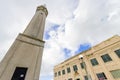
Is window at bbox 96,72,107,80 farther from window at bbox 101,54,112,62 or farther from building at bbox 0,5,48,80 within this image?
building at bbox 0,5,48,80

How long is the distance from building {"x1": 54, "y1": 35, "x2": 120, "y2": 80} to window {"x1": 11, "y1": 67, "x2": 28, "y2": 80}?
8.37 meters

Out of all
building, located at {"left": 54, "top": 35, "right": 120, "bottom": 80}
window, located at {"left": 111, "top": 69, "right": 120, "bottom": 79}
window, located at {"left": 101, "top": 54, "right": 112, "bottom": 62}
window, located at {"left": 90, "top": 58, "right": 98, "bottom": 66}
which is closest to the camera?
window, located at {"left": 111, "top": 69, "right": 120, "bottom": 79}

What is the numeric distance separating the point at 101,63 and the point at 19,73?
15.8 m

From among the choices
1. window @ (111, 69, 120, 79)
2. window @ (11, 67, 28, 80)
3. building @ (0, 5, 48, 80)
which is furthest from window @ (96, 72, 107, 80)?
window @ (11, 67, 28, 80)

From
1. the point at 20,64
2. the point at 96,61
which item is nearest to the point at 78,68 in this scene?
the point at 96,61

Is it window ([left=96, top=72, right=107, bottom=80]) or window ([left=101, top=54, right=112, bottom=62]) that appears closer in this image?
window ([left=96, top=72, right=107, bottom=80])

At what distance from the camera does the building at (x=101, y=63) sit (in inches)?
545

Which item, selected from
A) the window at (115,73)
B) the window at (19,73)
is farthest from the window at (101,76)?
the window at (19,73)

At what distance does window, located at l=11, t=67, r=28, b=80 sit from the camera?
476 cm

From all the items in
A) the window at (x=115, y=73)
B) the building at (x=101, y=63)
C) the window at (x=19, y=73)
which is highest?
the building at (x=101, y=63)

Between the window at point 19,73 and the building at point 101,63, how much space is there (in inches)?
330

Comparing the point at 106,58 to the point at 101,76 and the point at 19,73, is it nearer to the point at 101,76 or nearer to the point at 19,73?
the point at 101,76

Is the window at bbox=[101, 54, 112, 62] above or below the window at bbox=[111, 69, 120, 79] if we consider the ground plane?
above

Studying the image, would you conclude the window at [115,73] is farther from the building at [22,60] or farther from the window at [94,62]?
the building at [22,60]
